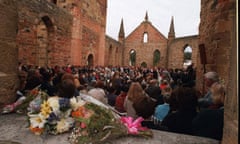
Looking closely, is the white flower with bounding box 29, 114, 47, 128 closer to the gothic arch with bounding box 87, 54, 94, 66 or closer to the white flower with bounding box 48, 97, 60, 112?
the white flower with bounding box 48, 97, 60, 112

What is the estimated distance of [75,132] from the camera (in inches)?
93.0

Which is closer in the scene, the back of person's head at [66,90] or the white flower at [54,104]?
the white flower at [54,104]

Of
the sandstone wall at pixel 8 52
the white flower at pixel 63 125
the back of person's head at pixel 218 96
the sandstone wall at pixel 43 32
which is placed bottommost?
the white flower at pixel 63 125

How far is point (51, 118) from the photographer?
240 cm

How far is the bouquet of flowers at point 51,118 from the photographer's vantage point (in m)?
2.39

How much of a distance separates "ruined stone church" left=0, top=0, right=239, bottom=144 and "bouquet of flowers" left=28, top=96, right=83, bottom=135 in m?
1.22

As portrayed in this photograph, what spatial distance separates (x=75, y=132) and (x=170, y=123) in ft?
4.13

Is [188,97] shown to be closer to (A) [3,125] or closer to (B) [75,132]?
(B) [75,132]

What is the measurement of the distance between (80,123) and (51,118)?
344 mm

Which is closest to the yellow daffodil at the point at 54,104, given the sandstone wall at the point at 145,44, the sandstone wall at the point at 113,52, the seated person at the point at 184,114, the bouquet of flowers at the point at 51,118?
the bouquet of flowers at the point at 51,118

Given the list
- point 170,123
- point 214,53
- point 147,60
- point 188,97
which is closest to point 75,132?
point 170,123

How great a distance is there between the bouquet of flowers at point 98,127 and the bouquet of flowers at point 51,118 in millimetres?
123

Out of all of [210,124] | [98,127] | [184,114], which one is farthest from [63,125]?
[210,124]

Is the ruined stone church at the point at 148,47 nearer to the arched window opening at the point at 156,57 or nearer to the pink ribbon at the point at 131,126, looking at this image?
the arched window opening at the point at 156,57
